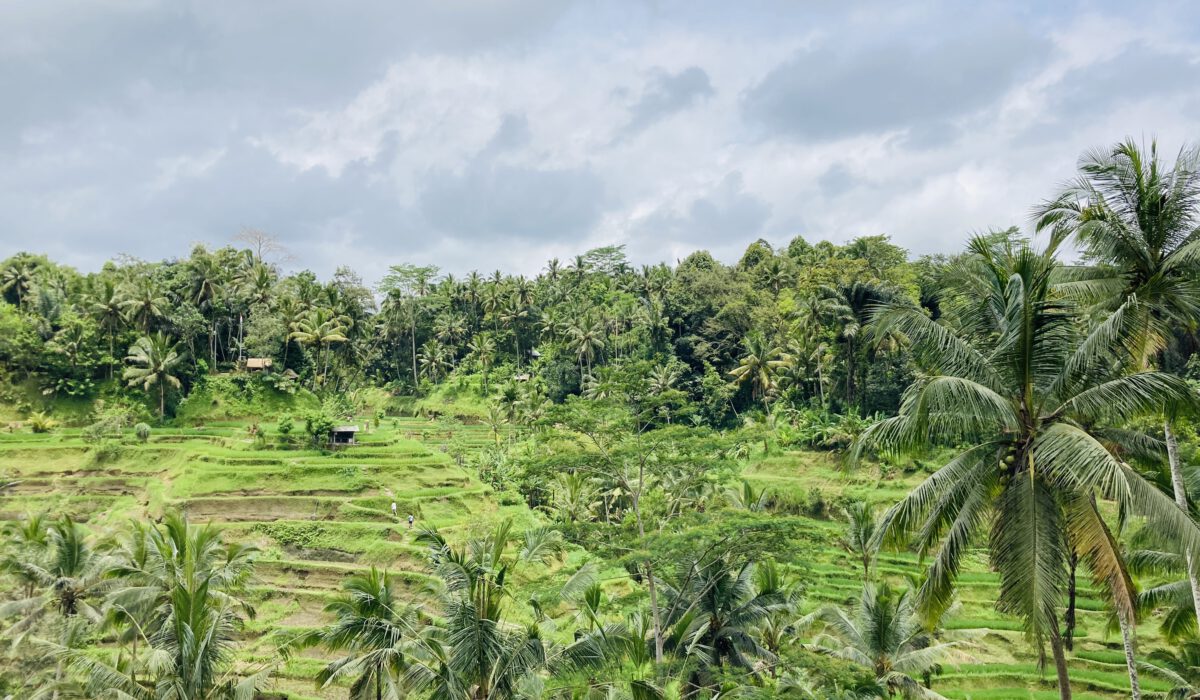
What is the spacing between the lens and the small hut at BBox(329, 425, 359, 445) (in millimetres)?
44094

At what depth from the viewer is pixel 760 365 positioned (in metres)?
50.6

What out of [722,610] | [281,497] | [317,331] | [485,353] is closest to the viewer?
[722,610]

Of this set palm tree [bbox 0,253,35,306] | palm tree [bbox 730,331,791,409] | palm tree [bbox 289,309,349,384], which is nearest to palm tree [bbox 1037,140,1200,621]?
palm tree [bbox 730,331,791,409]

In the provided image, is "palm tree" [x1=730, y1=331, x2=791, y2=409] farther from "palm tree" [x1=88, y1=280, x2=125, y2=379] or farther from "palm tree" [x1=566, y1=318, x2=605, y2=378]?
"palm tree" [x1=88, y1=280, x2=125, y2=379]

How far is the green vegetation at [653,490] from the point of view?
9844mm

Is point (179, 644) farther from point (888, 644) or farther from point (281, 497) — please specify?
point (281, 497)

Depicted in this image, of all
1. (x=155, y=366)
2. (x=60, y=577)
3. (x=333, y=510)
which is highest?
(x=155, y=366)

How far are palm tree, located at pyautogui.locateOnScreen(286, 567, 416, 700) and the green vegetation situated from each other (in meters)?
0.10

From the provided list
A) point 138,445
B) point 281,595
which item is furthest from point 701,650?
point 138,445

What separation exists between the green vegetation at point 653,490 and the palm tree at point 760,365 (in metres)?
0.49

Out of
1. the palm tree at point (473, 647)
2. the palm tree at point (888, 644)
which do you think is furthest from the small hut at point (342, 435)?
the palm tree at point (888, 644)

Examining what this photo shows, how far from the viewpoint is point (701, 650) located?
15.7 metres

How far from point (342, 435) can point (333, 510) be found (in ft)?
32.4

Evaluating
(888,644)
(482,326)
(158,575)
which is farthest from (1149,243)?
(482,326)
